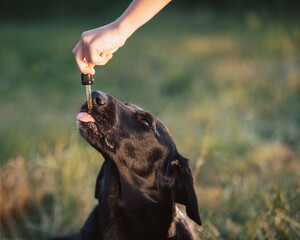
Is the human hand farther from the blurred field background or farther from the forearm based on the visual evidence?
the blurred field background

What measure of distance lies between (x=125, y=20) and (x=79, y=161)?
2198 millimetres

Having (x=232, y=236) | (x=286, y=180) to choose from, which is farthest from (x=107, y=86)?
(x=232, y=236)

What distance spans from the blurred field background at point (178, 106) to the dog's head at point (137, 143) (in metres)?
0.55

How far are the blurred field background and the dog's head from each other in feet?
1.81

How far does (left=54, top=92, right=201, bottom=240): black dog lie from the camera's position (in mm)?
2557

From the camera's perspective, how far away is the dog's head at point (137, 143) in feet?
7.86

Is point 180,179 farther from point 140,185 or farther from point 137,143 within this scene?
point 137,143

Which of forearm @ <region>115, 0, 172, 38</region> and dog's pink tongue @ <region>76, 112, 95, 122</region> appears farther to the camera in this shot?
dog's pink tongue @ <region>76, 112, 95, 122</region>

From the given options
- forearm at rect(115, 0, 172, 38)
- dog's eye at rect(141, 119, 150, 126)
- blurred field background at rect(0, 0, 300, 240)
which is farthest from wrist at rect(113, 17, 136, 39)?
blurred field background at rect(0, 0, 300, 240)

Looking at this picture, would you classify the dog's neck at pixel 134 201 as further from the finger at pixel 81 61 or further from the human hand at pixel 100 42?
the human hand at pixel 100 42

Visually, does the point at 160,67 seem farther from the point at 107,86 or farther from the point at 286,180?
Result: the point at 286,180

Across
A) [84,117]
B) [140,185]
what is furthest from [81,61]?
[140,185]

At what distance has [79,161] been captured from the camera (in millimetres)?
3857

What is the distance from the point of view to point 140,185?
8.80 feet
